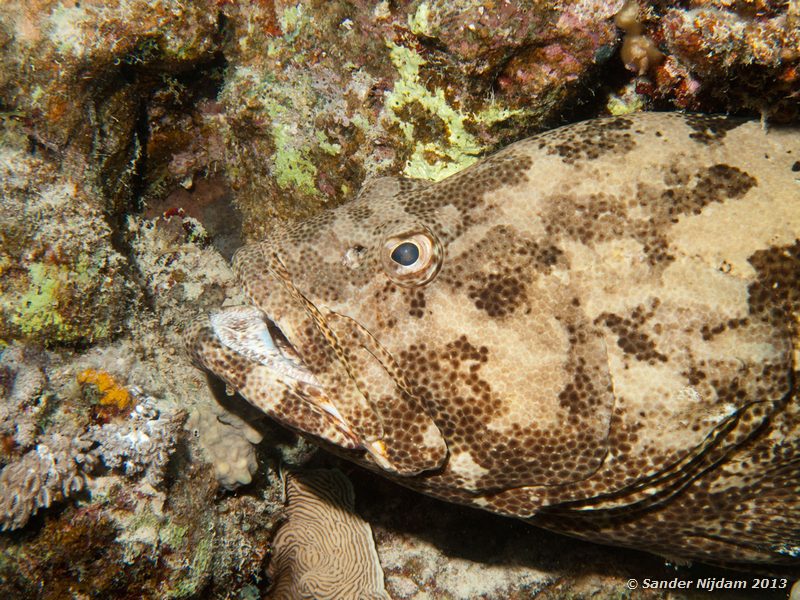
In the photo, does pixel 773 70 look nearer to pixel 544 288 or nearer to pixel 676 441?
pixel 544 288

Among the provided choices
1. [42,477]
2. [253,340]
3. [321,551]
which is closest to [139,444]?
[42,477]

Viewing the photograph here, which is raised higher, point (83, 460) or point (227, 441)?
point (83, 460)

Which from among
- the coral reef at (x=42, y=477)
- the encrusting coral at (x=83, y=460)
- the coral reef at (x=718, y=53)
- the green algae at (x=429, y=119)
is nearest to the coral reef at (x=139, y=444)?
the encrusting coral at (x=83, y=460)

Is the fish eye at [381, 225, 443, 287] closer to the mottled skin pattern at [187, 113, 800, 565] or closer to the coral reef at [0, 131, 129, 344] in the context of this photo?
the mottled skin pattern at [187, 113, 800, 565]

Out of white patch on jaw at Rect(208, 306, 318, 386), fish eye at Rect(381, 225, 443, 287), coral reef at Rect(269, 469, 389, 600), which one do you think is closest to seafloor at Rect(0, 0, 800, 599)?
coral reef at Rect(269, 469, 389, 600)

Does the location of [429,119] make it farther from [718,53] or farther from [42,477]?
A: [42,477]

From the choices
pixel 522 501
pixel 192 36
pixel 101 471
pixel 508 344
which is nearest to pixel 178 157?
pixel 192 36

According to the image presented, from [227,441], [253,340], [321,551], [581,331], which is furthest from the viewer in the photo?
[321,551]
